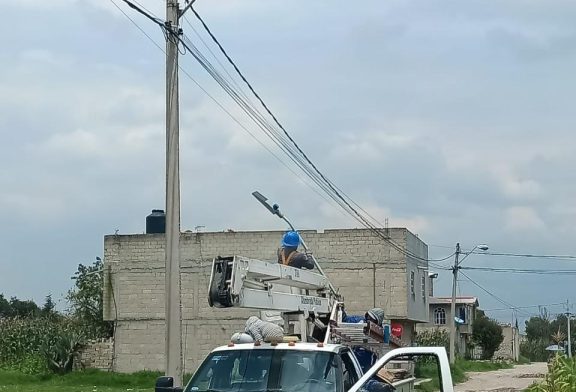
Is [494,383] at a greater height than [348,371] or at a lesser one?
lesser

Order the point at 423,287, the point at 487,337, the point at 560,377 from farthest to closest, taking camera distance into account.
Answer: the point at 487,337 < the point at 423,287 < the point at 560,377

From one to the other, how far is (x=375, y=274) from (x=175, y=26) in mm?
20859

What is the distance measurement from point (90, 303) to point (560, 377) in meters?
30.0

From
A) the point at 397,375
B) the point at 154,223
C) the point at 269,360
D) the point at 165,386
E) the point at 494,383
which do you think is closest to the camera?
the point at 165,386

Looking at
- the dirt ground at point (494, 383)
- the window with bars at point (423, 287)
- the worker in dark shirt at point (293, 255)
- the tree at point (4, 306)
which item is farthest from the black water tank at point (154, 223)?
the tree at point (4, 306)

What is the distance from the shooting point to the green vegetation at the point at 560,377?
15024 mm

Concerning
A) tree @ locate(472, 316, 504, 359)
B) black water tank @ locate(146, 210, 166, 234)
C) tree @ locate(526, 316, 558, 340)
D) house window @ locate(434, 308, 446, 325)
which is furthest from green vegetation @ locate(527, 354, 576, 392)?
tree @ locate(526, 316, 558, 340)

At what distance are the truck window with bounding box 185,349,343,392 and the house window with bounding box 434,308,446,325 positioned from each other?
2423 inches

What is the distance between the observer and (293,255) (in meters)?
13.4

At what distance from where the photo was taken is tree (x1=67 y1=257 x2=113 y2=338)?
1614 inches

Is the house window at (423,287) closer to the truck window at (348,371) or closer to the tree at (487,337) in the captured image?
the truck window at (348,371)

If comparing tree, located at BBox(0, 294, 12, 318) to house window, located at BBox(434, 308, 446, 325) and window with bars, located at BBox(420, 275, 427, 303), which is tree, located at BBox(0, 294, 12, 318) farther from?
window with bars, located at BBox(420, 275, 427, 303)

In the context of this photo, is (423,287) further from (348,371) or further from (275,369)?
(275,369)

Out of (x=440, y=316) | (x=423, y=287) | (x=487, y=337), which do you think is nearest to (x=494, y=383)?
(x=423, y=287)
